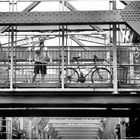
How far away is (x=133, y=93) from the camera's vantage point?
43.8ft

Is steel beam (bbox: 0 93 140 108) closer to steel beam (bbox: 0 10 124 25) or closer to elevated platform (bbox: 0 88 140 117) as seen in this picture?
elevated platform (bbox: 0 88 140 117)

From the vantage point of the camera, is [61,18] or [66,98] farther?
[66,98]

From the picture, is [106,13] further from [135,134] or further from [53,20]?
[135,134]

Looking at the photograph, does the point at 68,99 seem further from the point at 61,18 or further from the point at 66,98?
the point at 61,18

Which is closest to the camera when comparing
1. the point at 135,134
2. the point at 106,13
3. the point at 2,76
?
the point at 106,13

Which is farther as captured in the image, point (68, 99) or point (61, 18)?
point (68, 99)

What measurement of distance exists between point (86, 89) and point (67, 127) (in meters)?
19.7

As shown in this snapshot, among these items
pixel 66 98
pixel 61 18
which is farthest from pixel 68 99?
pixel 61 18

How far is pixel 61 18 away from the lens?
13141 mm

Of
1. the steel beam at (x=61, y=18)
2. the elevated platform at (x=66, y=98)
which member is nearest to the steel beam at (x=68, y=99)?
the elevated platform at (x=66, y=98)

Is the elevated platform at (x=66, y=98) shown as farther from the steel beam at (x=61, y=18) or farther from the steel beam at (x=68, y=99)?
the steel beam at (x=61, y=18)

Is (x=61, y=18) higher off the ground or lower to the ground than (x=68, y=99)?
higher

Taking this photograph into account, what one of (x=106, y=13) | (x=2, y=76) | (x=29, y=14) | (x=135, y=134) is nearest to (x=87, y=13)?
(x=106, y=13)

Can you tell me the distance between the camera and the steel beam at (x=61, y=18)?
13078 millimetres
